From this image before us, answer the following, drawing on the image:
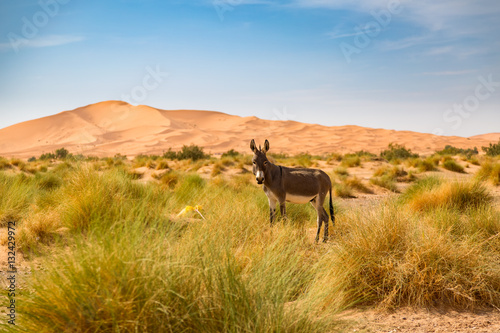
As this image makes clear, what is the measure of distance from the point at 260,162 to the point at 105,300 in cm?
411

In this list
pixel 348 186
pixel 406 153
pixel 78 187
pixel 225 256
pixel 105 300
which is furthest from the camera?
pixel 406 153

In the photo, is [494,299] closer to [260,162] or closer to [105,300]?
[260,162]

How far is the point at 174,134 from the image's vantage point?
288 feet

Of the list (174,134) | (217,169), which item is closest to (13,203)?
(217,169)

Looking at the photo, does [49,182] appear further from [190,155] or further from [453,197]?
[190,155]

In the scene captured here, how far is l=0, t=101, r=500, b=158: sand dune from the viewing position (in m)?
73.7

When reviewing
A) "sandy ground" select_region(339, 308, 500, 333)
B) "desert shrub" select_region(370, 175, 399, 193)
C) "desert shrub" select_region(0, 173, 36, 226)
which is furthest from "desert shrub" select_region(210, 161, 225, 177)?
"sandy ground" select_region(339, 308, 500, 333)

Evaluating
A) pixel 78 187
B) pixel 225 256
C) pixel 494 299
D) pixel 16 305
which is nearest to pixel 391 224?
pixel 494 299

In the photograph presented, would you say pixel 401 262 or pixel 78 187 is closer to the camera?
pixel 401 262

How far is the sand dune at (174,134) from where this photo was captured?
242 feet

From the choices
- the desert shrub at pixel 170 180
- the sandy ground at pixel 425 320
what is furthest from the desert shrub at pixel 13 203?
the sandy ground at pixel 425 320

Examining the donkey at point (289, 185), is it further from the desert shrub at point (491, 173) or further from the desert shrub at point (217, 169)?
the desert shrub at point (217, 169)

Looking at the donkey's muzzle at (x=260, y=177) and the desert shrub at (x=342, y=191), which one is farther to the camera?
the desert shrub at (x=342, y=191)

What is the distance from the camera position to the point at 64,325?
9.39 feet
